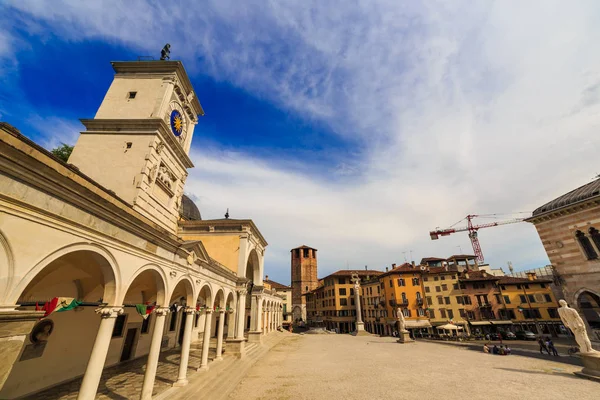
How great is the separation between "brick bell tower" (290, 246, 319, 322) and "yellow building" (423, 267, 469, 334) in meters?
37.0

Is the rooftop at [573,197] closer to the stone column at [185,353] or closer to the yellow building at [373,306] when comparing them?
the stone column at [185,353]

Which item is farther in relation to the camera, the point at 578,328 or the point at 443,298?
the point at 443,298

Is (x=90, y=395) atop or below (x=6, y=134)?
below

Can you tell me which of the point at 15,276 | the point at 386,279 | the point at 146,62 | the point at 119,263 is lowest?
the point at 15,276

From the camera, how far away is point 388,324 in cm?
4259

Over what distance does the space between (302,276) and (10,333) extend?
71260mm

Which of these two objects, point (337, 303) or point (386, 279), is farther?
point (337, 303)

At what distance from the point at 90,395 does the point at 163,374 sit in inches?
274

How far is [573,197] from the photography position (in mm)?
19750

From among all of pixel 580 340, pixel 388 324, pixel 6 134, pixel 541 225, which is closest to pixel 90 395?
pixel 6 134

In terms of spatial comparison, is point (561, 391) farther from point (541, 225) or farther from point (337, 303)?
point (337, 303)

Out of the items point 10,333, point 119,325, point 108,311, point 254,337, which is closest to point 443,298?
point 254,337

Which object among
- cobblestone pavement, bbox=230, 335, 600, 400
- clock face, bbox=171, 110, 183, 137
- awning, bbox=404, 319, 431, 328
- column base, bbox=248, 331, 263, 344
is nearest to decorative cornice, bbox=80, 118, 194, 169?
clock face, bbox=171, 110, 183, 137

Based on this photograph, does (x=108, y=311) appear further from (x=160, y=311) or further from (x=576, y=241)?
(x=576, y=241)
